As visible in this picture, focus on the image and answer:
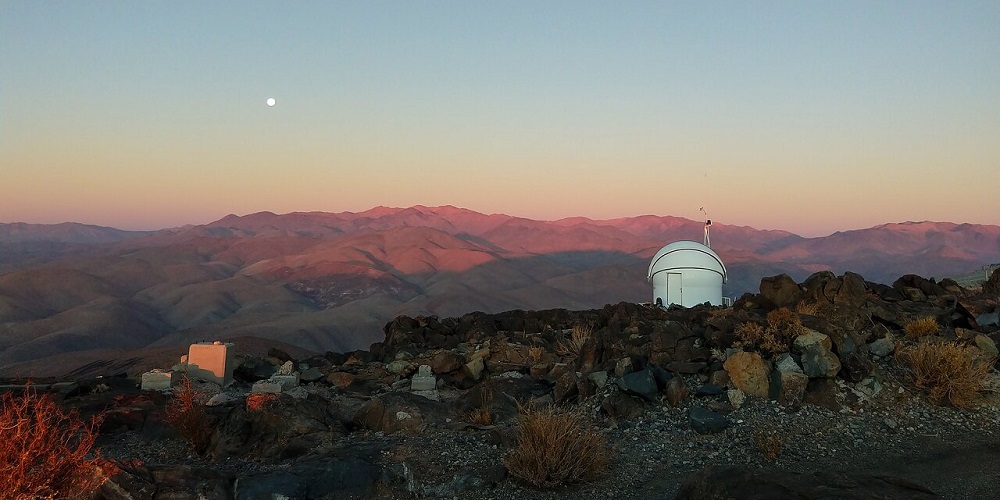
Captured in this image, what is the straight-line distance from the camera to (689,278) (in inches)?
973

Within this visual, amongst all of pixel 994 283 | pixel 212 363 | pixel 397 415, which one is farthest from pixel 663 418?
pixel 994 283

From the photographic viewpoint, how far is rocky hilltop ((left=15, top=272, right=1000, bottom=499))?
6.92m

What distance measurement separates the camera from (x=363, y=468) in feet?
24.3

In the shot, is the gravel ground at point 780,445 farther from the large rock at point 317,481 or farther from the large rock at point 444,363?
the large rock at point 444,363

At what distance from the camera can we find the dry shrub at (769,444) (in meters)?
7.78

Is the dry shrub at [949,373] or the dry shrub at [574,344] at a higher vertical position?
the dry shrub at [949,373]

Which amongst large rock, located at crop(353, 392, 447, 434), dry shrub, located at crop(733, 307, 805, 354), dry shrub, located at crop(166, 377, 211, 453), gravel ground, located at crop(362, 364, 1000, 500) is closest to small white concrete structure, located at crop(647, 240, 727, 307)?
dry shrub, located at crop(733, 307, 805, 354)

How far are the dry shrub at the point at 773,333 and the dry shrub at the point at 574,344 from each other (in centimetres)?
410

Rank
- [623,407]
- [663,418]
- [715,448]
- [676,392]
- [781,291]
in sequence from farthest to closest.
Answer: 1. [781,291]
2. [676,392]
3. [623,407]
4. [663,418]
5. [715,448]

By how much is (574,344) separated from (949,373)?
7.25 metres

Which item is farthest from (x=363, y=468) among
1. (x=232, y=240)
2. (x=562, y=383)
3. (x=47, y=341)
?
(x=232, y=240)

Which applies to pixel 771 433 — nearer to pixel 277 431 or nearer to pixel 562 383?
pixel 562 383

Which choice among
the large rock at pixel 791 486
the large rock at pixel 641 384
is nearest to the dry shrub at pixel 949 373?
the large rock at pixel 641 384

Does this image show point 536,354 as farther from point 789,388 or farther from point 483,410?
point 789,388
